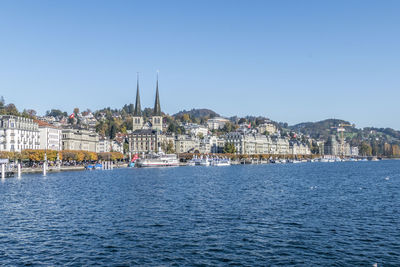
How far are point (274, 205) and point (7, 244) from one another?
877 inches

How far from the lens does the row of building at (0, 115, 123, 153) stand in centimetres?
11400

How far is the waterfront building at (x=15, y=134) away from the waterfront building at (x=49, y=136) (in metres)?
7.72

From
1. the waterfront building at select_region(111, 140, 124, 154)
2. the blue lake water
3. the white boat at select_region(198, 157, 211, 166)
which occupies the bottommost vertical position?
the blue lake water

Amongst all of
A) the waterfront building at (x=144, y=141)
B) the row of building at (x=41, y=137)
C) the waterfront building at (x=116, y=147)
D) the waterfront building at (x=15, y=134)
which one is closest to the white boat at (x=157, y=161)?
the row of building at (x=41, y=137)

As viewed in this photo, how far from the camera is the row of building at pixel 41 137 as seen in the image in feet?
374

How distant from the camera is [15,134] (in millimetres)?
115688

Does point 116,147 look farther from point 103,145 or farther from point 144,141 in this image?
point 144,141

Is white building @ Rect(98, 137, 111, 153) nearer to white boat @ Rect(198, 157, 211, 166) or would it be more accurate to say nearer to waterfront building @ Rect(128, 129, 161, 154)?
waterfront building @ Rect(128, 129, 161, 154)

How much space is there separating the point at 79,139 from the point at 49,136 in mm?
23942

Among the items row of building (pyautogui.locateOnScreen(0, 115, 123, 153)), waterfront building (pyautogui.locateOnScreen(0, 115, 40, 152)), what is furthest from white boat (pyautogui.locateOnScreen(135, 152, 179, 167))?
waterfront building (pyautogui.locateOnScreen(0, 115, 40, 152))

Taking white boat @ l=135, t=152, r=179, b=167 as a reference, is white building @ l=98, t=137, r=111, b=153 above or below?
above

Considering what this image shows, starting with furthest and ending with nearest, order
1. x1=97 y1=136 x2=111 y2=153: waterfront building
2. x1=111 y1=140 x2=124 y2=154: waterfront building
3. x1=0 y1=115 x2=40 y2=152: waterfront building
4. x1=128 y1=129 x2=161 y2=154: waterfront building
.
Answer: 1. x1=111 y1=140 x2=124 y2=154: waterfront building
2. x1=128 y1=129 x2=161 y2=154: waterfront building
3. x1=97 y1=136 x2=111 y2=153: waterfront building
4. x1=0 y1=115 x2=40 y2=152: waterfront building

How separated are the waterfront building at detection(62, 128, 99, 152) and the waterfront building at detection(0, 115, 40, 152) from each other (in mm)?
25669

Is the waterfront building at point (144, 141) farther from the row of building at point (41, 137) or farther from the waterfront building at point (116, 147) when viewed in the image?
the row of building at point (41, 137)
